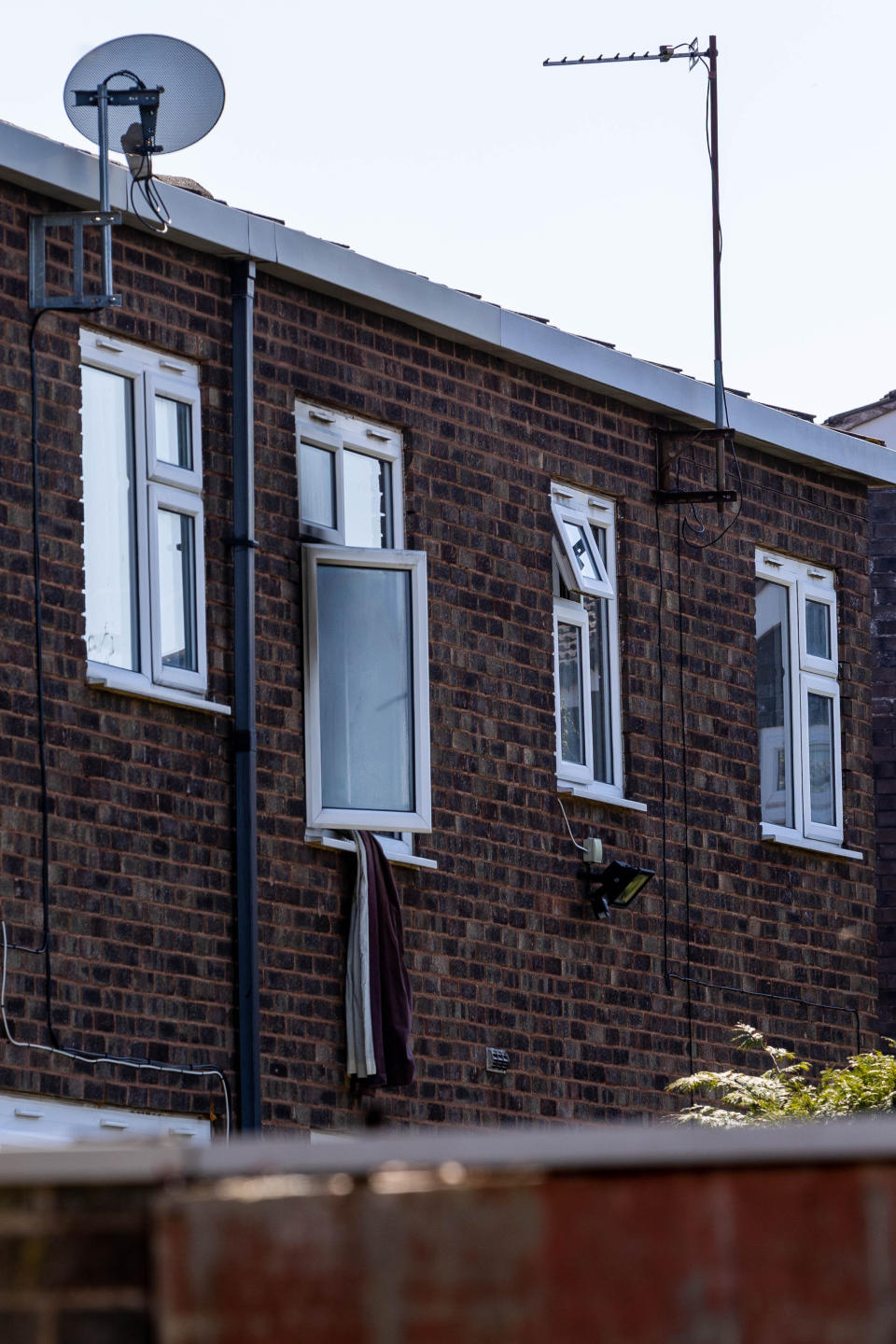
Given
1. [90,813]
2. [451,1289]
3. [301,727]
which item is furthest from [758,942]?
[451,1289]

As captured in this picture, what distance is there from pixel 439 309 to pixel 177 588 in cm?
251

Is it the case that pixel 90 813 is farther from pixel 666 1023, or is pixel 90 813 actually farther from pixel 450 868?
pixel 666 1023

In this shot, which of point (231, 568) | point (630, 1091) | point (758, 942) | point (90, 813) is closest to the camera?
point (90, 813)

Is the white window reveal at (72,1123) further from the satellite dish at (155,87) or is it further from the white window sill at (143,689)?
the satellite dish at (155,87)

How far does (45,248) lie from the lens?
11.8 meters

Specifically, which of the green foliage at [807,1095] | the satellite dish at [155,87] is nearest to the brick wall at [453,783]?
the satellite dish at [155,87]

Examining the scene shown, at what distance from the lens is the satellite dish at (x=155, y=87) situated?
1220cm

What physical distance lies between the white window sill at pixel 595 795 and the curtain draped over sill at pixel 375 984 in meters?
1.88

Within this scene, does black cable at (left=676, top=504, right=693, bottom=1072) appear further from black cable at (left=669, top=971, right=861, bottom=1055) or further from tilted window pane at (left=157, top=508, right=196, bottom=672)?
tilted window pane at (left=157, top=508, right=196, bottom=672)

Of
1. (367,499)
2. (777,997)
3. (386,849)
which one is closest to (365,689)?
(386,849)

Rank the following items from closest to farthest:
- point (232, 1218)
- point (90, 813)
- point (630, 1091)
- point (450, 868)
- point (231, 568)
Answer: point (232, 1218) → point (90, 813) → point (231, 568) → point (450, 868) → point (630, 1091)

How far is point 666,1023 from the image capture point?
15.4 metres

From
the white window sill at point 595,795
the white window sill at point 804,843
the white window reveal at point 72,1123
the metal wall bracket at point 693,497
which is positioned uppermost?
the metal wall bracket at point 693,497

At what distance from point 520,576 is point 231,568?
2419 mm
